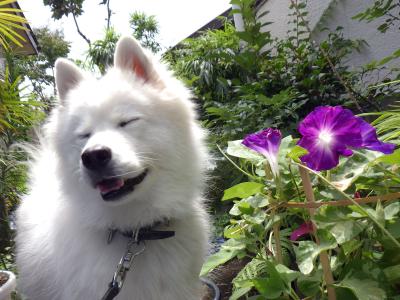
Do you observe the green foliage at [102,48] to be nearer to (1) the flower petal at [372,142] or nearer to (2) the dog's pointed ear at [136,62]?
(2) the dog's pointed ear at [136,62]

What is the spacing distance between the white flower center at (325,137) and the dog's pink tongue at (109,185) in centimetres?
98

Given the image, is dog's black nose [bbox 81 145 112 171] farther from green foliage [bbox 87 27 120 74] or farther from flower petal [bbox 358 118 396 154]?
green foliage [bbox 87 27 120 74]

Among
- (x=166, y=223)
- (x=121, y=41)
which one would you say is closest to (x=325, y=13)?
(x=121, y=41)

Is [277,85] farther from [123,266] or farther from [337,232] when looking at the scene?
[337,232]

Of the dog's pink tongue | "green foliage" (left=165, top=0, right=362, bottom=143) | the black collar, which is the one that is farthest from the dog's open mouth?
"green foliage" (left=165, top=0, right=362, bottom=143)

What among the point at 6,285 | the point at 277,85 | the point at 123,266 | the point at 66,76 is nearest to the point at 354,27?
the point at 277,85

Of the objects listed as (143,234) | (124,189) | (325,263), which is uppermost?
(124,189)

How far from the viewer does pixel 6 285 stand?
194cm

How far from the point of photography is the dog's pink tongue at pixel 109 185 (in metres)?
1.54

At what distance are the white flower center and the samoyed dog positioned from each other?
90 centimetres

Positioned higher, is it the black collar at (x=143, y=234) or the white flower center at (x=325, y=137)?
the white flower center at (x=325, y=137)

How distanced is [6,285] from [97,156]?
3.60ft

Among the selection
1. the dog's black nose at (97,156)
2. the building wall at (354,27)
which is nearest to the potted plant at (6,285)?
the dog's black nose at (97,156)

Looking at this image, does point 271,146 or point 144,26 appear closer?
point 271,146
